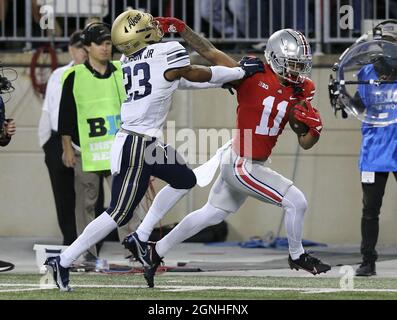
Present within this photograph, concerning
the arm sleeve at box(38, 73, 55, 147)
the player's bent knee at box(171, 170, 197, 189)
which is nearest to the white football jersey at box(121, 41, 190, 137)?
the player's bent knee at box(171, 170, 197, 189)

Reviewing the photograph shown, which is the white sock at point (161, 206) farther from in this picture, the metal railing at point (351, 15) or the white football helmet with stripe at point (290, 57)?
the metal railing at point (351, 15)

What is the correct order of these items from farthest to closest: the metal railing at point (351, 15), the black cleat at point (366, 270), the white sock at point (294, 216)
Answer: the metal railing at point (351, 15), the black cleat at point (366, 270), the white sock at point (294, 216)

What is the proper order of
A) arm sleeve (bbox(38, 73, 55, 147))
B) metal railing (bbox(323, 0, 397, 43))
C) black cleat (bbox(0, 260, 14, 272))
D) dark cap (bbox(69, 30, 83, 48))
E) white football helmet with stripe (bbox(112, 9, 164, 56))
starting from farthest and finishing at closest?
metal railing (bbox(323, 0, 397, 43)), arm sleeve (bbox(38, 73, 55, 147)), dark cap (bbox(69, 30, 83, 48)), black cleat (bbox(0, 260, 14, 272)), white football helmet with stripe (bbox(112, 9, 164, 56))

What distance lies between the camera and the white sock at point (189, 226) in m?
10.7

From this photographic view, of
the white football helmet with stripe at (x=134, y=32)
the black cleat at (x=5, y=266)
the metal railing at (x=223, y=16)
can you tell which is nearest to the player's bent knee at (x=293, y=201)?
the white football helmet with stripe at (x=134, y=32)

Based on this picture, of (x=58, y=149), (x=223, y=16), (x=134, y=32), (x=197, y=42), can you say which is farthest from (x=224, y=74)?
(x=223, y=16)

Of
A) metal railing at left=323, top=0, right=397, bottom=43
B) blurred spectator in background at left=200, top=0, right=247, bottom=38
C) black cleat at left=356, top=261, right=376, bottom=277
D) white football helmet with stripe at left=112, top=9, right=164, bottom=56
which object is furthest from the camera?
blurred spectator in background at left=200, top=0, right=247, bottom=38

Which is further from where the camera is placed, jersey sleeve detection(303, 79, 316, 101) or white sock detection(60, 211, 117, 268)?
jersey sleeve detection(303, 79, 316, 101)

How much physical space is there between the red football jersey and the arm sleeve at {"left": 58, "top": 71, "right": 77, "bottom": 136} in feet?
7.88

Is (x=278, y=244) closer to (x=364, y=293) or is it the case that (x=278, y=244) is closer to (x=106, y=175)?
(x=106, y=175)

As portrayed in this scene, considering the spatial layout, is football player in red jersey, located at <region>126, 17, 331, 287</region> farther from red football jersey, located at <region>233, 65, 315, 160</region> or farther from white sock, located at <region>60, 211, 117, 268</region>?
white sock, located at <region>60, 211, 117, 268</region>

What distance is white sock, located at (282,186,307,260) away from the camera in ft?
34.7

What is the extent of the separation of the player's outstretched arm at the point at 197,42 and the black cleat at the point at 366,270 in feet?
7.25

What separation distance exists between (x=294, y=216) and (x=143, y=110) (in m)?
1.31
